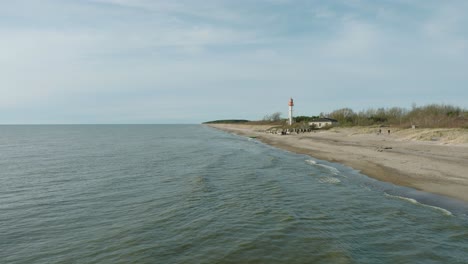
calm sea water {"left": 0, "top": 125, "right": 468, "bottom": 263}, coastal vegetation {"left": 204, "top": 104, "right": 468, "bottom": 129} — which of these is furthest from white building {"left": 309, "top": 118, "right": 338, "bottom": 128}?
calm sea water {"left": 0, "top": 125, "right": 468, "bottom": 263}

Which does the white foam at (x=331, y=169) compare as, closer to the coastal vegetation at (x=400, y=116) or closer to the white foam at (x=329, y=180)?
the white foam at (x=329, y=180)

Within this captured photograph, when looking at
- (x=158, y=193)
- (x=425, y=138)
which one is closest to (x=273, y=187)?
(x=158, y=193)

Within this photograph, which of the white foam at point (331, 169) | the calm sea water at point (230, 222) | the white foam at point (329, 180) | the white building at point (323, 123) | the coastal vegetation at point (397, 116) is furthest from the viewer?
the white building at point (323, 123)

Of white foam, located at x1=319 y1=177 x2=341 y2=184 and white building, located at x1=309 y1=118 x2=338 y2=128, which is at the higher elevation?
white building, located at x1=309 y1=118 x2=338 y2=128

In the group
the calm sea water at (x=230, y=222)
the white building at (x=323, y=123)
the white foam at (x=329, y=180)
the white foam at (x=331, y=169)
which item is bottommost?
the calm sea water at (x=230, y=222)

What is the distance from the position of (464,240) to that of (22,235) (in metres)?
14.3

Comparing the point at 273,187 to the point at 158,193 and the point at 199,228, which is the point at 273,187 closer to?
the point at 158,193

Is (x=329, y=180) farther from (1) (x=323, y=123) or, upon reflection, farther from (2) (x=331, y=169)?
(1) (x=323, y=123)

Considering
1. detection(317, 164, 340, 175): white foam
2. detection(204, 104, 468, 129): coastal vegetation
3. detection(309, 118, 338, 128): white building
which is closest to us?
detection(317, 164, 340, 175): white foam

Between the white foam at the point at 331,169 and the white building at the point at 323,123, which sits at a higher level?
the white building at the point at 323,123

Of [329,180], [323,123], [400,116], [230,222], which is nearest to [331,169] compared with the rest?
[329,180]

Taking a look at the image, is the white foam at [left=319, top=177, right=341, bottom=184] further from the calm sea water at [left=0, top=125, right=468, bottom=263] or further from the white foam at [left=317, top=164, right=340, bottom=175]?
the white foam at [left=317, top=164, right=340, bottom=175]

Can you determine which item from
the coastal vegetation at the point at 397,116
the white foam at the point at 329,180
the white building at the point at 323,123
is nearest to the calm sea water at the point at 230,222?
the white foam at the point at 329,180

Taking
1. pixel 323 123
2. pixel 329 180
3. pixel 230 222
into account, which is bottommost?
pixel 230 222
